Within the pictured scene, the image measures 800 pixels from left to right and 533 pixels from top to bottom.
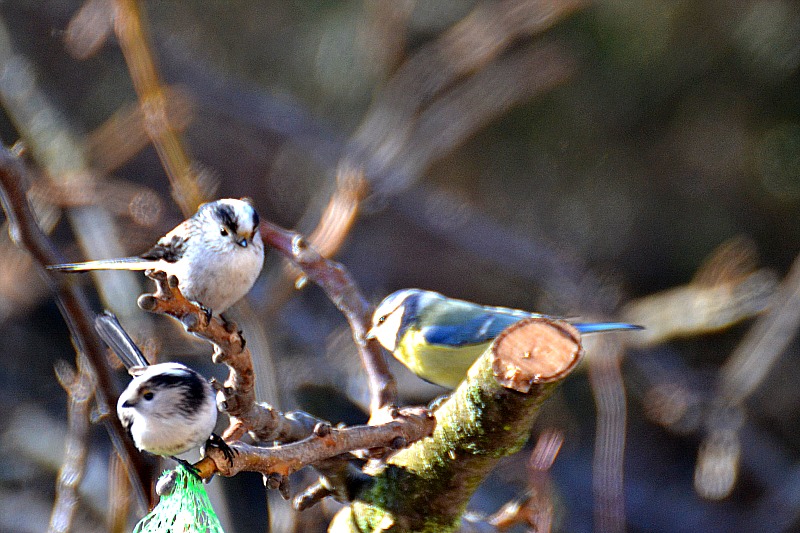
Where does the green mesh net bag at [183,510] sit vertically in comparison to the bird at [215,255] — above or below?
below

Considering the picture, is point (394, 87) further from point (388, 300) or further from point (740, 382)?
point (740, 382)

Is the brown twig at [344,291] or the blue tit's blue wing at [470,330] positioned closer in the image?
the brown twig at [344,291]

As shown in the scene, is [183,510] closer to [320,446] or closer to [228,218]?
[320,446]

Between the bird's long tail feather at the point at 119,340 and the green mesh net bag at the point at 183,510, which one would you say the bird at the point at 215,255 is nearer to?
the bird's long tail feather at the point at 119,340

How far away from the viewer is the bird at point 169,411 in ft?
4.40

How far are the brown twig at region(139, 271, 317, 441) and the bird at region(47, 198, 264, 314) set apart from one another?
0.25 meters

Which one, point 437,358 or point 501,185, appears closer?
point 437,358

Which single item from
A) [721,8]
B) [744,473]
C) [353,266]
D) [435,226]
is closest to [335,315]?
[353,266]

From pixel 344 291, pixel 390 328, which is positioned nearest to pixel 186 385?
pixel 344 291

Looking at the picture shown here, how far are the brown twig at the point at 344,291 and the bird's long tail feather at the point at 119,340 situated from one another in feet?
1.17

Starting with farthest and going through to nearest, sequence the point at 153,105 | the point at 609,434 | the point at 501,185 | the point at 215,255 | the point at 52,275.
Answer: the point at 501,185
the point at 609,434
the point at 153,105
the point at 215,255
the point at 52,275

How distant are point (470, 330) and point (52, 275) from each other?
3.91 feet

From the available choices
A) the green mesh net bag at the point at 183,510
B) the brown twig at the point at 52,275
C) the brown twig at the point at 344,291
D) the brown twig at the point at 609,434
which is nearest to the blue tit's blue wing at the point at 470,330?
the brown twig at the point at 344,291

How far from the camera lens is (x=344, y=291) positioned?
1.78m
